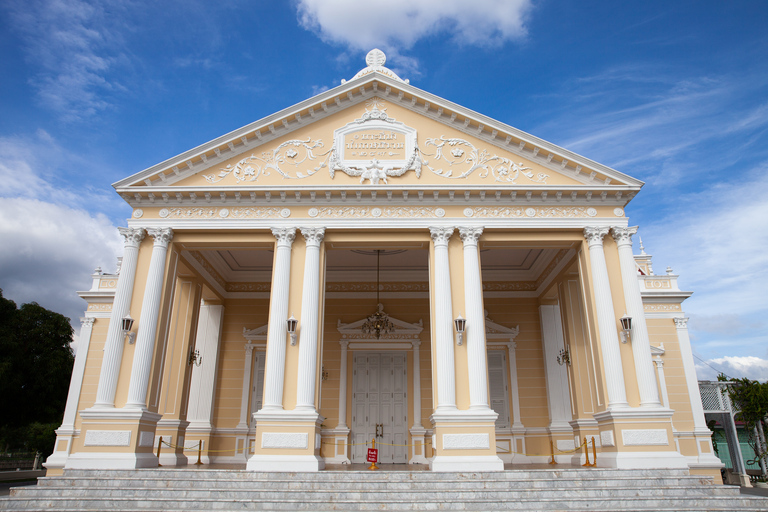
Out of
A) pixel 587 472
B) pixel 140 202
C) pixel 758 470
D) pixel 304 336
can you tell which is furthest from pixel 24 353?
pixel 758 470

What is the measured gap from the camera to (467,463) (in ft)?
33.2

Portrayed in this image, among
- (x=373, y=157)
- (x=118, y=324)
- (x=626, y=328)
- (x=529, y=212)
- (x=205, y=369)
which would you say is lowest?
(x=205, y=369)

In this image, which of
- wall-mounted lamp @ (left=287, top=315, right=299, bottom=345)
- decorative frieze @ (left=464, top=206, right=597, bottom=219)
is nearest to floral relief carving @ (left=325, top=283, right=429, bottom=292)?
decorative frieze @ (left=464, top=206, right=597, bottom=219)

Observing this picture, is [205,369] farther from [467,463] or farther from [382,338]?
[467,463]

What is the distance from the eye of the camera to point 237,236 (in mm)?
12406

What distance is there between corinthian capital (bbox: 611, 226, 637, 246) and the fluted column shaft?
10.8 meters

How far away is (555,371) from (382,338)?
526 centimetres

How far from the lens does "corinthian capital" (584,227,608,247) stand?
12.0 meters

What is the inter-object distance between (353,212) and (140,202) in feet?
16.9

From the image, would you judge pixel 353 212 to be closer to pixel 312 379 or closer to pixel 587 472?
pixel 312 379

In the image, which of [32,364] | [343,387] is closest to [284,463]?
[343,387]

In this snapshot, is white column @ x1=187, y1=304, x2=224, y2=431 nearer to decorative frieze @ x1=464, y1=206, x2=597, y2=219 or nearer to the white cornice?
the white cornice

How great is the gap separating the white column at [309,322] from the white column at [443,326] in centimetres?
270

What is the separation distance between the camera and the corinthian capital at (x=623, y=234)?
1202 centimetres
